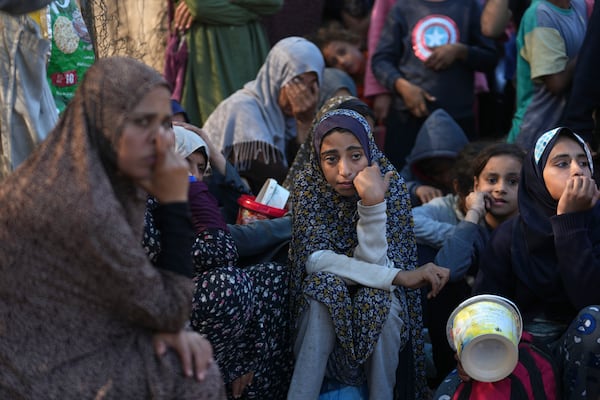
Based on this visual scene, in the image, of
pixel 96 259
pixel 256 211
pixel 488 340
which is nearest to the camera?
pixel 96 259

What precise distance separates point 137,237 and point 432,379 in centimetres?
229

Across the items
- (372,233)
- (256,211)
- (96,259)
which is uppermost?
(96,259)

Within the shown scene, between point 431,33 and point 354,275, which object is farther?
point 431,33

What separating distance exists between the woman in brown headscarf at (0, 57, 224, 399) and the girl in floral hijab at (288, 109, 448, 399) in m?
1.27

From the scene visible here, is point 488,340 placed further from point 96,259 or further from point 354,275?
point 96,259

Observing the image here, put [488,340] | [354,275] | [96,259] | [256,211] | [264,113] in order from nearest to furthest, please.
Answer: [96,259] < [488,340] < [354,275] < [256,211] < [264,113]

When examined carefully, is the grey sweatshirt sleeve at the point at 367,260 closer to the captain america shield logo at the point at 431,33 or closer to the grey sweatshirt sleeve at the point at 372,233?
the grey sweatshirt sleeve at the point at 372,233

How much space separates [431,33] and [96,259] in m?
3.93

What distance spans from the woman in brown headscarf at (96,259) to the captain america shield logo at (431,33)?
11.9 feet

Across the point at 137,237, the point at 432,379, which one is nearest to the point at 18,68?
A: the point at 137,237

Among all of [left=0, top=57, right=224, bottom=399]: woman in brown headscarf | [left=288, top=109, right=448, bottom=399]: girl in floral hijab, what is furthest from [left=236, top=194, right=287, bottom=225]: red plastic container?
[left=0, top=57, right=224, bottom=399]: woman in brown headscarf

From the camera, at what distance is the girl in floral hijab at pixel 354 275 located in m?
3.71

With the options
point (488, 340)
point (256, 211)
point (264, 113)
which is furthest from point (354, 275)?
point (264, 113)

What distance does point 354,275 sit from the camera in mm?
3764
